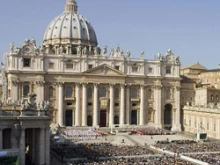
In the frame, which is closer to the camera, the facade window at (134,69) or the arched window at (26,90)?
the arched window at (26,90)

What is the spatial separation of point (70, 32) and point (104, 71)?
3102 cm

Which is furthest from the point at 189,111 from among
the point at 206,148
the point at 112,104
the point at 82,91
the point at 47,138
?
the point at 47,138

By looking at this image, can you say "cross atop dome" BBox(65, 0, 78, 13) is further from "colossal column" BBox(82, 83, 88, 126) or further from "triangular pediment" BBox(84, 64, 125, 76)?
"colossal column" BBox(82, 83, 88, 126)

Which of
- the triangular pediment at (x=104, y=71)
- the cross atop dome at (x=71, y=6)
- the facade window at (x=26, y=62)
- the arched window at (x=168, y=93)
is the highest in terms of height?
the cross atop dome at (x=71, y=6)

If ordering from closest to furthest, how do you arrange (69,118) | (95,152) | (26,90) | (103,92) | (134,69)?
(95,152) < (26,90) < (69,118) < (103,92) < (134,69)

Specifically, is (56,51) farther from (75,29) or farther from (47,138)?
(47,138)

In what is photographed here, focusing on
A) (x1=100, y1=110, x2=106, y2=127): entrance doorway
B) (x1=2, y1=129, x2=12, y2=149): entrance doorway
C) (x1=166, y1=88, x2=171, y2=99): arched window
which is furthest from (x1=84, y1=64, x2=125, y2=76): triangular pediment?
(x1=2, y1=129, x2=12, y2=149): entrance doorway

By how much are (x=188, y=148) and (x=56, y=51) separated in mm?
61474

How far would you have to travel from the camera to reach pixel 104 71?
274 feet

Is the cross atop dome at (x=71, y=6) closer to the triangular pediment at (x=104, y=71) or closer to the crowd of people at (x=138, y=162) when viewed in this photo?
the triangular pediment at (x=104, y=71)

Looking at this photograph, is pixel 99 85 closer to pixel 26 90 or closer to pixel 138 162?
pixel 26 90

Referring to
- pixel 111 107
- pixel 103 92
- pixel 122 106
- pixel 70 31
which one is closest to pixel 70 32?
pixel 70 31

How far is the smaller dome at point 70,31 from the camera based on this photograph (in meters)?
110

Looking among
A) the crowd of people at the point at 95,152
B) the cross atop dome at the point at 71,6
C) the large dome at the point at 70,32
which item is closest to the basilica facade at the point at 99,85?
the large dome at the point at 70,32
